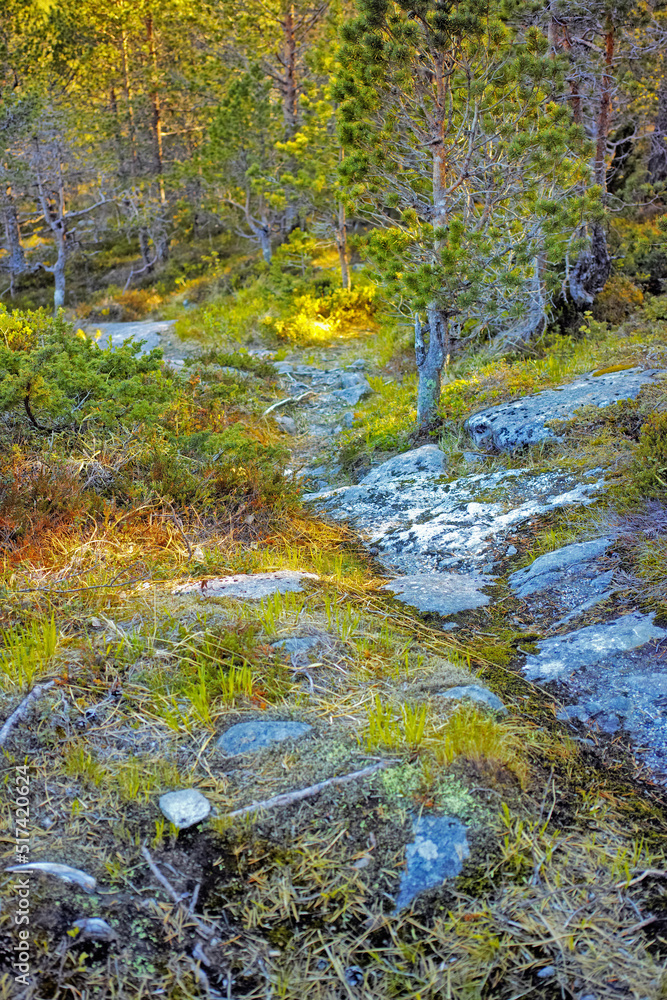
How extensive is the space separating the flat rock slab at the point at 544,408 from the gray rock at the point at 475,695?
3.35 m

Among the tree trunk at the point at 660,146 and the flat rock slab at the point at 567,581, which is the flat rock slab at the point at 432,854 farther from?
the tree trunk at the point at 660,146

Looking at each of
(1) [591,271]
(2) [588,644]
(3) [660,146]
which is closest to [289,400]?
(1) [591,271]

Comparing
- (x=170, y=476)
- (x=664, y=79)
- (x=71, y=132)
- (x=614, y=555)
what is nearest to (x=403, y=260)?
(x=170, y=476)

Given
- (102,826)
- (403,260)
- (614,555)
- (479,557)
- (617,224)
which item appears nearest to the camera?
(102,826)

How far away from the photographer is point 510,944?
5.74ft

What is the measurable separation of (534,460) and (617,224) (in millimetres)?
8543

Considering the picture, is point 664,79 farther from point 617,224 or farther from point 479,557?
point 479,557

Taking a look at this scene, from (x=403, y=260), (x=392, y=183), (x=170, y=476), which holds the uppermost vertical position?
(x=392, y=183)

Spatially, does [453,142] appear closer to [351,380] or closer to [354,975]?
[351,380]

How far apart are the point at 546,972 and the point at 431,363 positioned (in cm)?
556

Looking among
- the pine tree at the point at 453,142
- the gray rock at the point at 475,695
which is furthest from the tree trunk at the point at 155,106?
the gray rock at the point at 475,695

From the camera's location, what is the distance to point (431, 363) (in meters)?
6.58

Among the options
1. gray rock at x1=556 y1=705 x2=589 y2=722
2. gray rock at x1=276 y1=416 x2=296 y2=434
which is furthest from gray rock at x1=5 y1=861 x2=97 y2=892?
gray rock at x1=276 y1=416 x2=296 y2=434

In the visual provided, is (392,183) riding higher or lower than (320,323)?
higher
